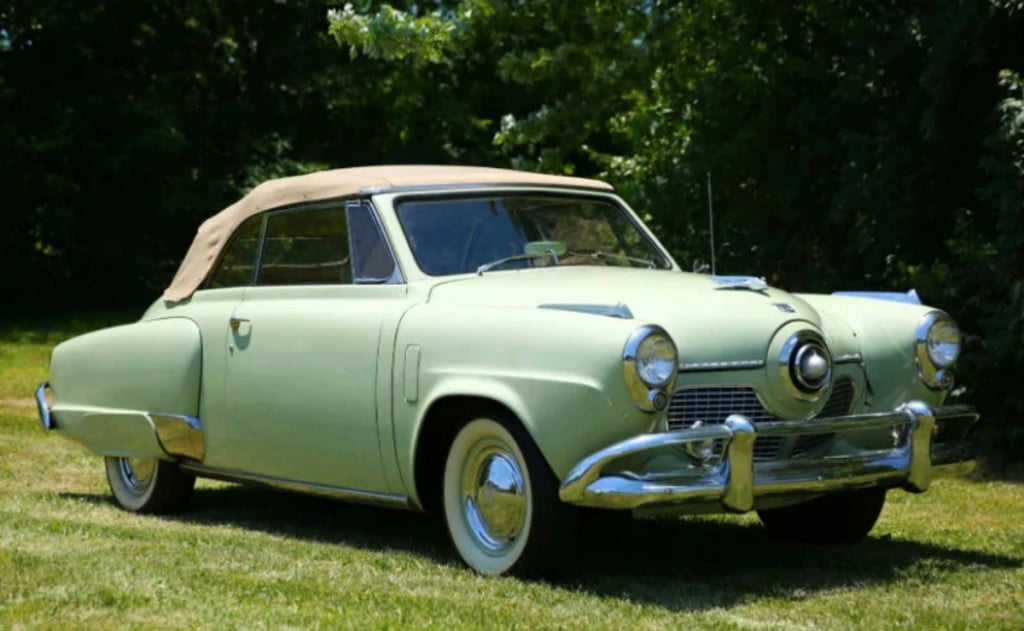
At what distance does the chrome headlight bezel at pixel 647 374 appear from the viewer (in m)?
6.06

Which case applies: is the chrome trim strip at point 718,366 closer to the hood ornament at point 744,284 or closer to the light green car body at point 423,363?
the light green car body at point 423,363

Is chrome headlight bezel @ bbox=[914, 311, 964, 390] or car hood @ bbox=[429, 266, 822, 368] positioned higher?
car hood @ bbox=[429, 266, 822, 368]

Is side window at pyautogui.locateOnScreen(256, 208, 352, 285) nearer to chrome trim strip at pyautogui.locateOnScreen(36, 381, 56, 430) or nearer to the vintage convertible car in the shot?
the vintage convertible car

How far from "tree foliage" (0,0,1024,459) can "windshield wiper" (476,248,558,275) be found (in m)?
3.97

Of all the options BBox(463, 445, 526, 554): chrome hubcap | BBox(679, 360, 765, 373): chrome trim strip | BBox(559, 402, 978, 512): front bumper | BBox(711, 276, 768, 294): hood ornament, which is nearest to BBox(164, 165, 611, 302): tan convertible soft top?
BBox(711, 276, 768, 294): hood ornament

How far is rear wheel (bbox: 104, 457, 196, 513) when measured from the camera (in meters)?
8.52

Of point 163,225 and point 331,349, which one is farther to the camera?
point 163,225

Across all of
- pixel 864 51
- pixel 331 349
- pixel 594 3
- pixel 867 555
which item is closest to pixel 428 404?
pixel 331 349

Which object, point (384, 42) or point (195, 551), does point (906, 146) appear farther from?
point (195, 551)

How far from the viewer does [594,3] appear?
50.4 feet

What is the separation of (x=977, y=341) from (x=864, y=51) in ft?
8.66

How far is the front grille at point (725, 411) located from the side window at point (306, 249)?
186cm

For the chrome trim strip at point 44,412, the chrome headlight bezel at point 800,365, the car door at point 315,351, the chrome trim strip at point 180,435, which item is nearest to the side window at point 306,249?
the car door at point 315,351

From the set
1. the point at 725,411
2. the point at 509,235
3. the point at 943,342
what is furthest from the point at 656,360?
the point at 943,342
